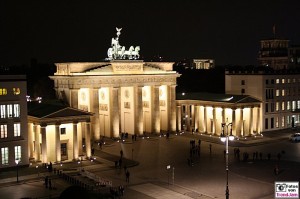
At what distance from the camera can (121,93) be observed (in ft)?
285

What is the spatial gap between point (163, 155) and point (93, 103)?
64.8 feet

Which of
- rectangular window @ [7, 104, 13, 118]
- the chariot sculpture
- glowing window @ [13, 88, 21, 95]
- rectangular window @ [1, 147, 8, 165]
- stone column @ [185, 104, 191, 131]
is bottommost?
rectangular window @ [1, 147, 8, 165]

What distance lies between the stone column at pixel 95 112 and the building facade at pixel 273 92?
98.2 ft

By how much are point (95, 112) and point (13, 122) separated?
23081mm

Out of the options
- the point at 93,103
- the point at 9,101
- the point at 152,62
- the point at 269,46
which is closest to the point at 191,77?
the point at 269,46

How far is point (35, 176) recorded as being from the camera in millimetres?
52938

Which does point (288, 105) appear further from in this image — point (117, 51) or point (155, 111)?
point (117, 51)

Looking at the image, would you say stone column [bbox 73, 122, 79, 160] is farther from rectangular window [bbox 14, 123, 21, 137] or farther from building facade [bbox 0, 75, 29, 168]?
rectangular window [bbox 14, 123, 21, 137]

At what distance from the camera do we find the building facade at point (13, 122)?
184ft

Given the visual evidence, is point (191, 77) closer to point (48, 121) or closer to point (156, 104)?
point (156, 104)

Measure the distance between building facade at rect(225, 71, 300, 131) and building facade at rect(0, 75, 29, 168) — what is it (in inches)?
1880

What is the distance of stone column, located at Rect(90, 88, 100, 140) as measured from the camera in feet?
256

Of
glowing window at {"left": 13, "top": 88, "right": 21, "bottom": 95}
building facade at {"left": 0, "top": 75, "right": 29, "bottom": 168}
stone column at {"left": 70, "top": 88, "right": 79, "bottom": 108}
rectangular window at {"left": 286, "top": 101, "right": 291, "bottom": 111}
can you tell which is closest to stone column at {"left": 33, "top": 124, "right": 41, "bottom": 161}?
building facade at {"left": 0, "top": 75, "right": 29, "bottom": 168}

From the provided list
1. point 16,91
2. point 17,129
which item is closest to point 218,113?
point 17,129
